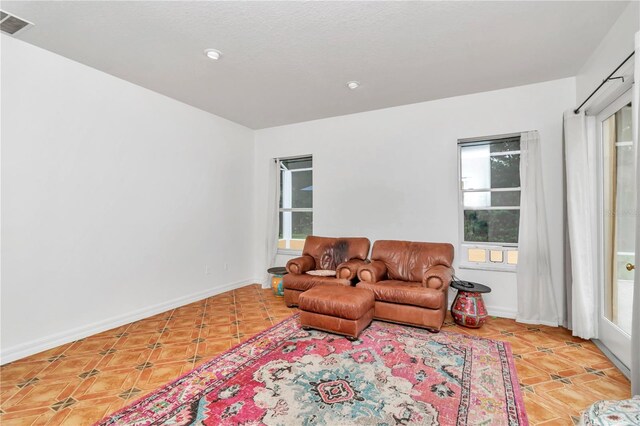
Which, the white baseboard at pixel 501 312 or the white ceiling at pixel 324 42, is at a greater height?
the white ceiling at pixel 324 42

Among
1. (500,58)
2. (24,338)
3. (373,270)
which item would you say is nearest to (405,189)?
(373,270)

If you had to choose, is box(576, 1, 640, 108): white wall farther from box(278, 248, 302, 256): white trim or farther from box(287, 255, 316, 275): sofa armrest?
box(278, 248, 302, 256): white trim

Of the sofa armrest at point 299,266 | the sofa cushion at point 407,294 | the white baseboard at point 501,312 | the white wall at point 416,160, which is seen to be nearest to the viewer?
the sofa cushion at point 407,294

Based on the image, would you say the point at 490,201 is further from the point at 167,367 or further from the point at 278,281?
the point at 167,367

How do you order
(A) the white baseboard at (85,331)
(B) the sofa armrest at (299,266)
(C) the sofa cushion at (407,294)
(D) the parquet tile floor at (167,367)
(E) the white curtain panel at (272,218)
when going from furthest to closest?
(E) the white curtain panel at (272,218) → (B) the sofa armrest at (299,266) → (C) the sofa cushion at (407,294) → (A) the white baseboard at (85,331) → (D) the parquet tile floor at (167,367)

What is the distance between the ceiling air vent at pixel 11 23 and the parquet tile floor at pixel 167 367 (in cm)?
290

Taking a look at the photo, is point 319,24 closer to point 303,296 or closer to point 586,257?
point 303,296

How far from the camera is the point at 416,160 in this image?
4.13 meters

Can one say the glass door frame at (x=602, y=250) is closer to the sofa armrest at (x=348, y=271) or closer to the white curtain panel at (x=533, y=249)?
the white curtain panel at (x=533, y=249)

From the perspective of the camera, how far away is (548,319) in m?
3.30

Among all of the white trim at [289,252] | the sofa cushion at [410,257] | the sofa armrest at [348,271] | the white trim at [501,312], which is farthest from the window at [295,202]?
the white trim at [501,312]

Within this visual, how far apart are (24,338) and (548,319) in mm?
5390

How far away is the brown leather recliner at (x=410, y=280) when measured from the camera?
3080mm

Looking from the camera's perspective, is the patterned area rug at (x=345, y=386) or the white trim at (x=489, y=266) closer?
the patterned area rug at (x=345, y=386)
